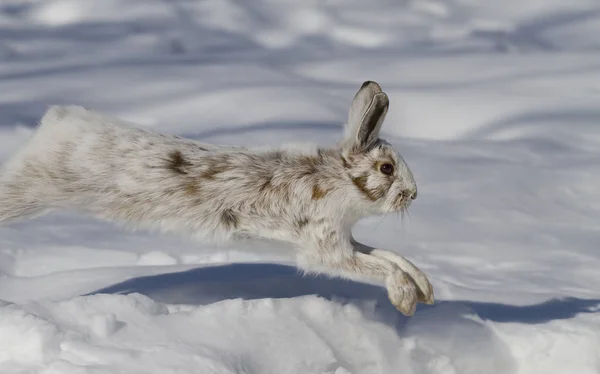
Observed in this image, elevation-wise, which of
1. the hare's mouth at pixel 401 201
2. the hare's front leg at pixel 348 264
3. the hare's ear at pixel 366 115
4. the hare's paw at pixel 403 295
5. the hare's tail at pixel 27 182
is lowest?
the hare's paw at pixel 403 295

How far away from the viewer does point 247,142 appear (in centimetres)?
535

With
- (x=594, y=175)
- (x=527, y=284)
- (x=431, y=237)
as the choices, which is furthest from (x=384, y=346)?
(x=594, y=175)

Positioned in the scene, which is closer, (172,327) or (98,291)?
(172,327)

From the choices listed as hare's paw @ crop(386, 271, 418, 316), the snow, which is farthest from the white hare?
the snow

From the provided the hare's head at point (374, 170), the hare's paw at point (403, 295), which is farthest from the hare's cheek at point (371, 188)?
the hare's paw at point (403, 295)

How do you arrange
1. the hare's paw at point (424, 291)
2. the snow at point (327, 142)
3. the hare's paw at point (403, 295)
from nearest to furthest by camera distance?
the snow at point (327, 142), the hare's paw at point (403, 295), the hare's paw at point (424, 291)

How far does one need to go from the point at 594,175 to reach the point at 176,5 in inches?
181

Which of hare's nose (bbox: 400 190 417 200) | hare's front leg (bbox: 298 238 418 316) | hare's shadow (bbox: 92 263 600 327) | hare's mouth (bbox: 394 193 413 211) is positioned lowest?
hare's shadow (bbox: 92 263 600 327)

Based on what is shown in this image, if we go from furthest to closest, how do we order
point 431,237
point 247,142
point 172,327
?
point 247,142 → point 431,237 → point 172,327

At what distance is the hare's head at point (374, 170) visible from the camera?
3297mm

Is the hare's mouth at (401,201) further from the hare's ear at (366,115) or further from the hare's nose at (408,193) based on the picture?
the hare's ear at (366,115)

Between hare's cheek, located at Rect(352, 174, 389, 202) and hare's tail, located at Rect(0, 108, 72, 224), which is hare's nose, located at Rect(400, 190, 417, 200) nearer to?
hare's cheek, located at Rect(352, 174, 389, 202)

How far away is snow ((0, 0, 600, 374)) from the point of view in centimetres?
288

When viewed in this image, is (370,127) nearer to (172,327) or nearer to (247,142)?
(172,327)
